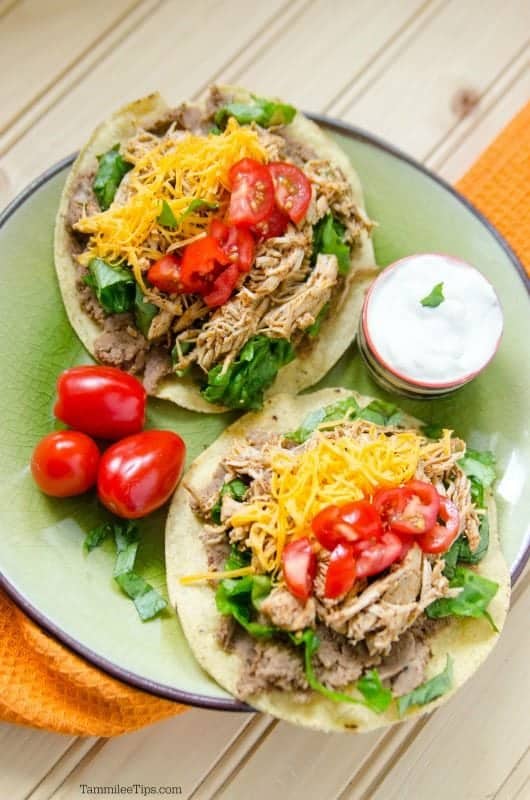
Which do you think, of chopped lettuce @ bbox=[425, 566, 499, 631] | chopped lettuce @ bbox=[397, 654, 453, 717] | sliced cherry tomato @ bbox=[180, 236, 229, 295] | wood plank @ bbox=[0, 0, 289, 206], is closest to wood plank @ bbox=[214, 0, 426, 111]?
wood plank @ bbox=[0, 0, 289, 206]

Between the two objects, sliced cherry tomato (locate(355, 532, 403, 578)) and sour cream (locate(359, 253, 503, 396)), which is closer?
sliced cherry tomato (locate(355, 532, 403, 578))

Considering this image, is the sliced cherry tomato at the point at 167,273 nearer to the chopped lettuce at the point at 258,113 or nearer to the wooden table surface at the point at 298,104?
the chopped lettuce at the point at 258,113

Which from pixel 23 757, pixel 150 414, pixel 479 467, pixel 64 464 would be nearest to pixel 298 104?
pixel 150 414

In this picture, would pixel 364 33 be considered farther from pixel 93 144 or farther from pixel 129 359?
pixel 129 359

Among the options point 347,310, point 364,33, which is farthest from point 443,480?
point 364,33

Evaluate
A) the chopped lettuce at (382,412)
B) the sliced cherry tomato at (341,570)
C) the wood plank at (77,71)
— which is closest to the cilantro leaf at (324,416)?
the chopped lettuce at (382,412)

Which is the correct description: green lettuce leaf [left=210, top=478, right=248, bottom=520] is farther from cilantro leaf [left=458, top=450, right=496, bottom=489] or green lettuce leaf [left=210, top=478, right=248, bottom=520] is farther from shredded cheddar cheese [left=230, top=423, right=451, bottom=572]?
cilantro leaf [left=458, top=450, right=496, bottom=489]

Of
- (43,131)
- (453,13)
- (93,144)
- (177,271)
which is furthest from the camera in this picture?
(453,13)
